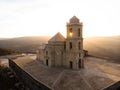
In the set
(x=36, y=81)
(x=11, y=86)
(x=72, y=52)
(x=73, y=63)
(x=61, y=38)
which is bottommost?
(x=11, y=86)

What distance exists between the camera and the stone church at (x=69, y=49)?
34688 mm

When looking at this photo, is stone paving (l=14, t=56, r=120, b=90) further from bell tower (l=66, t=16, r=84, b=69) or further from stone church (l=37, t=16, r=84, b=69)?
stone church (l=37, t=16, r=84, b=69)

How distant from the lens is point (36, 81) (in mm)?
29281

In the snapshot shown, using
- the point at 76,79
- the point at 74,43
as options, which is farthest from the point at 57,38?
the point at 76,79


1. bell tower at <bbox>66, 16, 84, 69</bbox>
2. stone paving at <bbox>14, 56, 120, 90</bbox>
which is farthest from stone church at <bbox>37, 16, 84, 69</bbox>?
stone paving at <bbox>14, 56, 120, 90</bbox>

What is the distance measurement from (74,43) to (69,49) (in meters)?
2.26

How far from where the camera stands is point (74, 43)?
34.8 m

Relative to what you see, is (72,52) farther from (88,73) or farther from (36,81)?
(36,81)

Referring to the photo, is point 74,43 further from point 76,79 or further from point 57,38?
point 76,79

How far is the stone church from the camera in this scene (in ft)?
114

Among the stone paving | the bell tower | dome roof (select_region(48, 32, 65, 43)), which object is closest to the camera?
the stone paving

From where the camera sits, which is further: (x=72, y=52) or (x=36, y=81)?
(x=72, y=52)

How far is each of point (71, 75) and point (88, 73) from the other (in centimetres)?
438

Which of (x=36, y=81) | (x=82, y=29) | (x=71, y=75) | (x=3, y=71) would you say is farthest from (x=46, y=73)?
(x=3, y=71)
